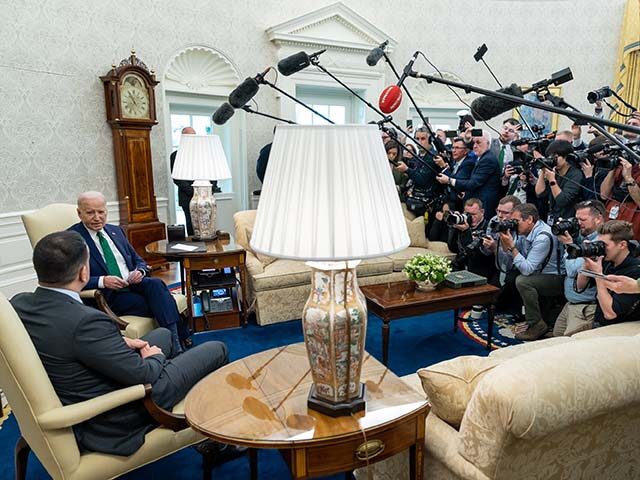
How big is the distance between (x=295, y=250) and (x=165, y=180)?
438 centimetres

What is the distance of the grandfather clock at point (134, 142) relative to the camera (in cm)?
444

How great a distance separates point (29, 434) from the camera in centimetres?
148

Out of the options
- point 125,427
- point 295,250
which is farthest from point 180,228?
point 295,250

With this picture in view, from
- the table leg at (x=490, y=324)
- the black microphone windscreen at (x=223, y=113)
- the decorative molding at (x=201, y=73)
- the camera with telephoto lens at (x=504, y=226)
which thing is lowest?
the table leg at (x=490, y=324)

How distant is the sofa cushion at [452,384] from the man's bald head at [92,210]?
6.38ft

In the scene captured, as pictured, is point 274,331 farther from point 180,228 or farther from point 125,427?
point 125,427

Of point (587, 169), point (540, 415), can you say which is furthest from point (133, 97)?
point (540, 415)

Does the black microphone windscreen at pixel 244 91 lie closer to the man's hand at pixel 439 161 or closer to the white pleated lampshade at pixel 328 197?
the man's hand at pixel 439 161

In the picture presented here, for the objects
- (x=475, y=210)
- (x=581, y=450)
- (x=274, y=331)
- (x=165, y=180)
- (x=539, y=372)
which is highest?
(x=165, y=180)

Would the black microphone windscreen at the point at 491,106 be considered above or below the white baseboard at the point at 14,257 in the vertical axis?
above

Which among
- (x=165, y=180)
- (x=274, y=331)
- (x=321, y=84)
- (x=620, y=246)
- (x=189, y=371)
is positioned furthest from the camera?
(x=321, y=84)

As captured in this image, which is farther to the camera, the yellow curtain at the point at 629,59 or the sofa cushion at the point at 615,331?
the yellow curtain at the point at 629,59

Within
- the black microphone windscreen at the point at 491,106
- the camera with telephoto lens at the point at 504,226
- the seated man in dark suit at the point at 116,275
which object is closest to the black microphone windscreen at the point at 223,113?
the seated man in dark suit at the point at 116,275

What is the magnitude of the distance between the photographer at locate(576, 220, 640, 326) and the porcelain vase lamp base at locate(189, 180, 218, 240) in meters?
2.44
